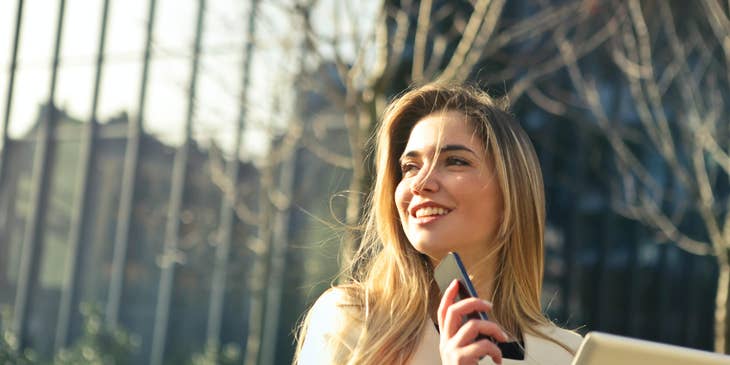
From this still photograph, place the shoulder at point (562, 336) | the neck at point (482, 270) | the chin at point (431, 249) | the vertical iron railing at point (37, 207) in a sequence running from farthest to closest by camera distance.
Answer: the vertical iron railing at point (37, 207) → the shoulder at point (562, 336) → the neck at point (482, 270) → the chin at point (431, 249)

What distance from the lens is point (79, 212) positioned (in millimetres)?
13523

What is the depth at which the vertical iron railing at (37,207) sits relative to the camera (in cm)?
1357

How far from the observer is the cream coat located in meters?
2.26

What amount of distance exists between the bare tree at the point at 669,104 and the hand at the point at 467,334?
5.55 meters

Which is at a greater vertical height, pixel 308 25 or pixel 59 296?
pixel 308 25

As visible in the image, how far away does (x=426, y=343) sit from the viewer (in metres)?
2.28

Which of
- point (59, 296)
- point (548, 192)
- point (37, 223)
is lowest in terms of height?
point (59, 296)

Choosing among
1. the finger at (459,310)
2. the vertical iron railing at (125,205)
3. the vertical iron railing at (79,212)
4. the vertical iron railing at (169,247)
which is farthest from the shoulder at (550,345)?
the vertical iron railing at (79,212)

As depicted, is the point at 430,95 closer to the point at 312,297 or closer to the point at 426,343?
the point at 426,343

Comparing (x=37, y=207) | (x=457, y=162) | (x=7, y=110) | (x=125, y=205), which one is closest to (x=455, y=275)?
(x=457, y=162)

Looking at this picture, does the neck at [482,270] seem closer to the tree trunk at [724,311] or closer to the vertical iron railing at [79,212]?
the tree trunk at [724,311]

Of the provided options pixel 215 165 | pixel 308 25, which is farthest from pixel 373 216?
pixel 215 165

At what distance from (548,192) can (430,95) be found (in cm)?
1107

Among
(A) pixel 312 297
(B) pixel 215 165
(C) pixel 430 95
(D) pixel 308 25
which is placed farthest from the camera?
(A) pixel 312 297
